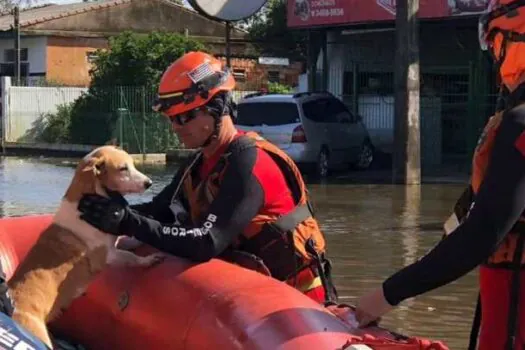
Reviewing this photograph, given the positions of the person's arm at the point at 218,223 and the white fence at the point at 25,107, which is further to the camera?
the white fence at the point at 25,107

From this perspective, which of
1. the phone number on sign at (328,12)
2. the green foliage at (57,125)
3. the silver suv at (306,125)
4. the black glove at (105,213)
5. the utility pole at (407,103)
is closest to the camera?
the black glove at (105,213)

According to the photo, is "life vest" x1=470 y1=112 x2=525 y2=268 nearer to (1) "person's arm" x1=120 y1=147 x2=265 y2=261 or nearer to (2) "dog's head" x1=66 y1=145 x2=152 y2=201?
(1) "person's arm" x1=120 y1=147 x2=265 y2=261

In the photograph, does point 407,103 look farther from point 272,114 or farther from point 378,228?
point 378,228

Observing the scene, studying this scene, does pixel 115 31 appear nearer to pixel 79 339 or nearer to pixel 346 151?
pixel 346 151

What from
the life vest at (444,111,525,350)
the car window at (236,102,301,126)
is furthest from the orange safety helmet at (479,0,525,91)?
the car window at (236,102,301,126)

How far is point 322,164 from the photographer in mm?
21469

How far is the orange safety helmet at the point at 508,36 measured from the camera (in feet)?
8.86

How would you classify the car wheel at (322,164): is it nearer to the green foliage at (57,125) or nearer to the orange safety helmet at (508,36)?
the green foliage at (57,125)

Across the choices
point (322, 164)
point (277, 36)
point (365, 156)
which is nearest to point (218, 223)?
point (322, 164)

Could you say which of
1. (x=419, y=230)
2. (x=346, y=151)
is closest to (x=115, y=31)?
(x=346, y=151)

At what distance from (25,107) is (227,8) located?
58.4 feet

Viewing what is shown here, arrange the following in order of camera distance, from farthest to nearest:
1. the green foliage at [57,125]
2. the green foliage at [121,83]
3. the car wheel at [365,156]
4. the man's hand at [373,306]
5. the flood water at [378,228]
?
1. the green foliage at [57,125]
2. the green foliage at [121,83]
3. the car wheel at [365,156]
4. the flood water at [378,228]
5. the man's hand at [373,306]

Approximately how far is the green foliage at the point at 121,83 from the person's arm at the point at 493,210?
27596 mm

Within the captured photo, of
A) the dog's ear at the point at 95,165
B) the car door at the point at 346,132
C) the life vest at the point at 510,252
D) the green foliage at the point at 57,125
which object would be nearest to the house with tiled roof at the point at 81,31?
the green foliage at the point at 57,125
